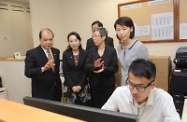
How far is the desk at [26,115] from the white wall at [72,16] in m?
2.72

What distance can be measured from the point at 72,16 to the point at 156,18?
1.90 m

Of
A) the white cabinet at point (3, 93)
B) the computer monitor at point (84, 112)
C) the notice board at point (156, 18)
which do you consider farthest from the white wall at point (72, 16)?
the computer monitor at point (84, 112)

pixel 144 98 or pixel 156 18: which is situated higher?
pixel 156 18

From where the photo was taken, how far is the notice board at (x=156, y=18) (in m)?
2.83

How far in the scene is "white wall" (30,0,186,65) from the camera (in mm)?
3463

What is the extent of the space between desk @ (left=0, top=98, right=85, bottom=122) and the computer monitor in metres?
0.04

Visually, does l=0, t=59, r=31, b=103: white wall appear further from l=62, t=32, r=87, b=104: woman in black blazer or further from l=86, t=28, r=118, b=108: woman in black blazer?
l=86, t=28, r=118, b=108: woman in black blazer

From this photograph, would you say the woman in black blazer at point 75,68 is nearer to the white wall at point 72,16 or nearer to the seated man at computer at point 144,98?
the seated man at computer at point 144,98

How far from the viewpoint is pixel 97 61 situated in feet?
6.59

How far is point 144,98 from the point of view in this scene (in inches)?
40.2

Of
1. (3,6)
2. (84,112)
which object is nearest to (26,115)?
Answer: (84,112)

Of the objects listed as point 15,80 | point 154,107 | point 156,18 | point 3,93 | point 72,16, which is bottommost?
point 3,93

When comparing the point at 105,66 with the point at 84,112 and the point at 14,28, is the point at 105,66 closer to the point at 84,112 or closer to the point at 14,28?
the point at 84,112

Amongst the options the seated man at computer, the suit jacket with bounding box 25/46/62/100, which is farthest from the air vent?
the seated man at computer
